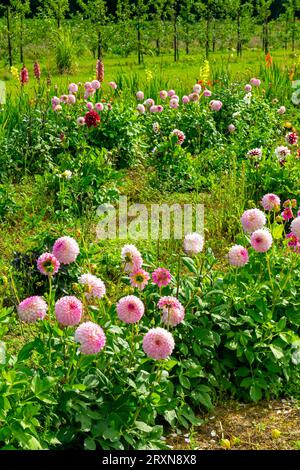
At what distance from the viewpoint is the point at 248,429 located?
3102 millimetres

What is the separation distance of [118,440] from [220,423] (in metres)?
0.61

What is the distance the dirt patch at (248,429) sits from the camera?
298cm

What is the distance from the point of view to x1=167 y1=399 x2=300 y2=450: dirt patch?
2977mm

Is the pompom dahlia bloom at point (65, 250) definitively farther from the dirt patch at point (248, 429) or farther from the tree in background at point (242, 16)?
the tree in background at point (242, 16)

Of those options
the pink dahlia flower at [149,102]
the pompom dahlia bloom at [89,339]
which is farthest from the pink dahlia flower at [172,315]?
the pink dahlia flower at [149,102]

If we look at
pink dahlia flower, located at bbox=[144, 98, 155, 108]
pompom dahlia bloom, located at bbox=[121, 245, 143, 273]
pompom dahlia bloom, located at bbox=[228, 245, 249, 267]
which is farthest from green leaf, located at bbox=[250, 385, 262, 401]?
pink dahlia flower, located at bbox=[144, 98, 155, 108]

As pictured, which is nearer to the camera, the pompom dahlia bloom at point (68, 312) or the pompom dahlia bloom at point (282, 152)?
the pompom dahlia bloom at point (68, 312)

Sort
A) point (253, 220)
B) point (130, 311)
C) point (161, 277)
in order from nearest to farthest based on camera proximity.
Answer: point (130, 311)
point (161, 277)
point (253, 220)

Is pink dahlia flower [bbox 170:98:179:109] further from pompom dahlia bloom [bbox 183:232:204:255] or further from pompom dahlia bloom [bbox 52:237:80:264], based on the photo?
pompom dahlia bloom [bbox 52:237:80:264]

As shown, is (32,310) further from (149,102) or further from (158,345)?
(149,102)

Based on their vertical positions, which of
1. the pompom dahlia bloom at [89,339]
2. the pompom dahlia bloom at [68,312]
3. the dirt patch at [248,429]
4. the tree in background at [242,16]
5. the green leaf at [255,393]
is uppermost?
the tree in background at [242,16]

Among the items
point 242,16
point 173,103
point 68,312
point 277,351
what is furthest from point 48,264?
point 242,16

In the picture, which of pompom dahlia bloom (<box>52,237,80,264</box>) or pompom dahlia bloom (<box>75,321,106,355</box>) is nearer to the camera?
pompom dahlia bloom (<box>75,321,106,355</box>)
